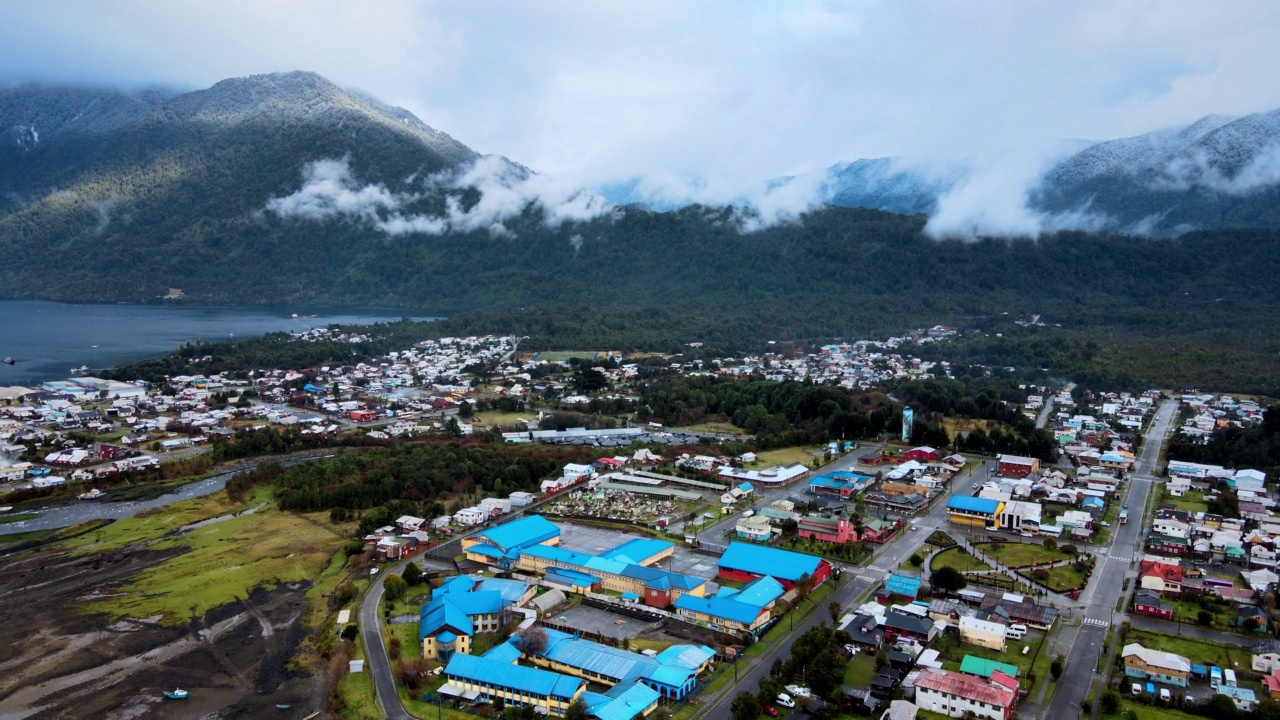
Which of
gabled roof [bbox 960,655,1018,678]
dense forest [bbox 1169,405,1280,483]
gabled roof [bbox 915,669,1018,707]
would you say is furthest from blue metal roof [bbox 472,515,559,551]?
dense forest [bbox 1169,405,1280,483]

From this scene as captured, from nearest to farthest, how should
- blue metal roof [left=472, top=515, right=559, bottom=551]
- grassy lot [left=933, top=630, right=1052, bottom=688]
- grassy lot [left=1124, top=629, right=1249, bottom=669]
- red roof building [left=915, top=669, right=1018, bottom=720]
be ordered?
red roof building [left=915, top=669, right=1018, bottom=720] < grassy lot [left=933, top=630, right=1052, bottom=688] < grassy lot [left=1124, top=629, right=1249, bottom=669] < blue metal roof [left=472, top=515, right=559, bottom=551]

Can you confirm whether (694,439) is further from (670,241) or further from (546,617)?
Result: (670,241)

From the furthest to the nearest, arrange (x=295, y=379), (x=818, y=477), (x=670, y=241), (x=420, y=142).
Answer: (x=420, y=142) → (x=670, y=241) → (x=295, y=379) → (x=818, y=477)

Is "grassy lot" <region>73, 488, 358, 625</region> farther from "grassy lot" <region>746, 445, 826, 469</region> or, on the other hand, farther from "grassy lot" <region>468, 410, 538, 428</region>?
"grassy lot" <region>746, 445, 826, 469</region>

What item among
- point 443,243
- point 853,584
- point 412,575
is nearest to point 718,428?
point 853,584

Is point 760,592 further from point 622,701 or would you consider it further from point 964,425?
point 964,425

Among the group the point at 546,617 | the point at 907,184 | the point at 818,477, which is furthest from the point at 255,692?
the point at 907,184

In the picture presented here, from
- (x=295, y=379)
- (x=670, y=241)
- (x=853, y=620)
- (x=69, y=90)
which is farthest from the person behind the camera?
(x=69, y=90)

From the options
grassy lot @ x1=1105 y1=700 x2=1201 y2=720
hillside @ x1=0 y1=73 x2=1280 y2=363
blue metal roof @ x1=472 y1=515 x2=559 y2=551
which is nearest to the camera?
grassy lot @ x1=1105 y1=700 x2=1201 y2=720
